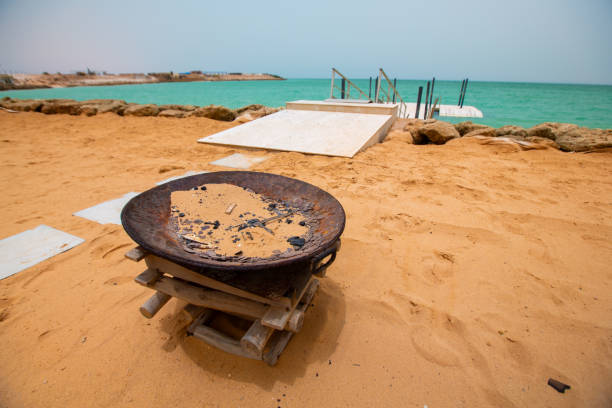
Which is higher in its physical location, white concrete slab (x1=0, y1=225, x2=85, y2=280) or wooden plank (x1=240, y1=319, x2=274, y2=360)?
wooden plank (x1=240, y1=319, x2=274, y2=360)

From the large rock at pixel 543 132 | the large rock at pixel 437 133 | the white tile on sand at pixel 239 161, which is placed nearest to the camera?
the white tile on sand at pixel 239 161

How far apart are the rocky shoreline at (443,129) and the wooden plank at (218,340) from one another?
663 cm

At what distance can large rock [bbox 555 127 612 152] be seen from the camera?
4.97 metres

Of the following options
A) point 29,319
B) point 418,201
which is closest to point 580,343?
point 418,201

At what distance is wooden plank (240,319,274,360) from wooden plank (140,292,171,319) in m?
0.65

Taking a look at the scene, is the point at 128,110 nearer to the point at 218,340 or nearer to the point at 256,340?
the point at 218,340

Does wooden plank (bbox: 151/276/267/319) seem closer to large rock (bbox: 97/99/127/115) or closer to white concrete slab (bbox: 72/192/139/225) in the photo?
white concrete slab (bbox: 72/192/139/225)

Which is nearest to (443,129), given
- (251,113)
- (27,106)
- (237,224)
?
(251,113)

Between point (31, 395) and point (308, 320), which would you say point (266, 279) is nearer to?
point (308, 320)

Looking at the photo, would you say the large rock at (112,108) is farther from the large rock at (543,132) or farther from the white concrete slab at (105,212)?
the large rock at (543,132)

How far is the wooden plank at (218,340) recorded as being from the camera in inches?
59.0

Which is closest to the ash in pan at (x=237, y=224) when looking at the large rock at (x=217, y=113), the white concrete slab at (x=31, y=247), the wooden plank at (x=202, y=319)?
the wooden plank at (x=202, y=319)

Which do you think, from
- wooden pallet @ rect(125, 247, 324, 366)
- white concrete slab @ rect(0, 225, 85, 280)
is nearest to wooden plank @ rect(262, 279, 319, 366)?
wooden pallet @ rect(125, 247, 324, 366)

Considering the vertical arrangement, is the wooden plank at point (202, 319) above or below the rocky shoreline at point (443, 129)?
below
